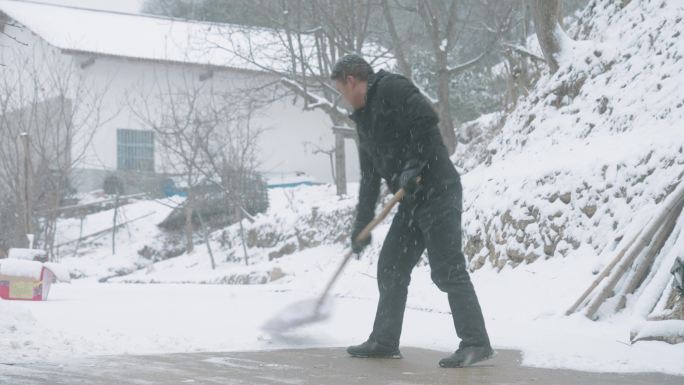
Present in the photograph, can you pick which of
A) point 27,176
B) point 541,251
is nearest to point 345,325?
point 541,251

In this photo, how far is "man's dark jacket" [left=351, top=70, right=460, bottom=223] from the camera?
5.15 meters

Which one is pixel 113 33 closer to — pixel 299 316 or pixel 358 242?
pixel 299 316

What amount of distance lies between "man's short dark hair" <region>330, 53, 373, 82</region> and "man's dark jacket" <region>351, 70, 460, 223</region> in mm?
51

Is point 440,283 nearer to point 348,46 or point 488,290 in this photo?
point 488,290

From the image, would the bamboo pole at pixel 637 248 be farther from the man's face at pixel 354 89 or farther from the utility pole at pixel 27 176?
the utility pole at pixel 27 176

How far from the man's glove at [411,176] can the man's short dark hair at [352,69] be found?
568 millimetres

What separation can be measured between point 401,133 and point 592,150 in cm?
527

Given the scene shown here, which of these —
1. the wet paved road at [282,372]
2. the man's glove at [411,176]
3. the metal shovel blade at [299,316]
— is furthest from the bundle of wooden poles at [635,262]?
the man's glove at [411,176]

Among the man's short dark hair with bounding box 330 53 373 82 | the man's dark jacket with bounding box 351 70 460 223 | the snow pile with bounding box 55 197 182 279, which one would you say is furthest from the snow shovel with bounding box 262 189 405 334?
the snow pile with bounding box 55 197 182 279

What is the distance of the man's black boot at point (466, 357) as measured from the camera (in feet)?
16.3

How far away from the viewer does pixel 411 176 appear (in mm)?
5078

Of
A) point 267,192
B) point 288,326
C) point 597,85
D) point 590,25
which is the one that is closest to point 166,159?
point 267,192

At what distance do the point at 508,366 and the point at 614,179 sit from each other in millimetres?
4224

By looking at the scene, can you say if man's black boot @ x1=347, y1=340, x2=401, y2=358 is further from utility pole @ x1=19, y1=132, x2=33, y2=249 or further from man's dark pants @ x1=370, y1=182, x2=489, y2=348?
utility pole @ x1=19, y1=132, x2=33, y2=249
